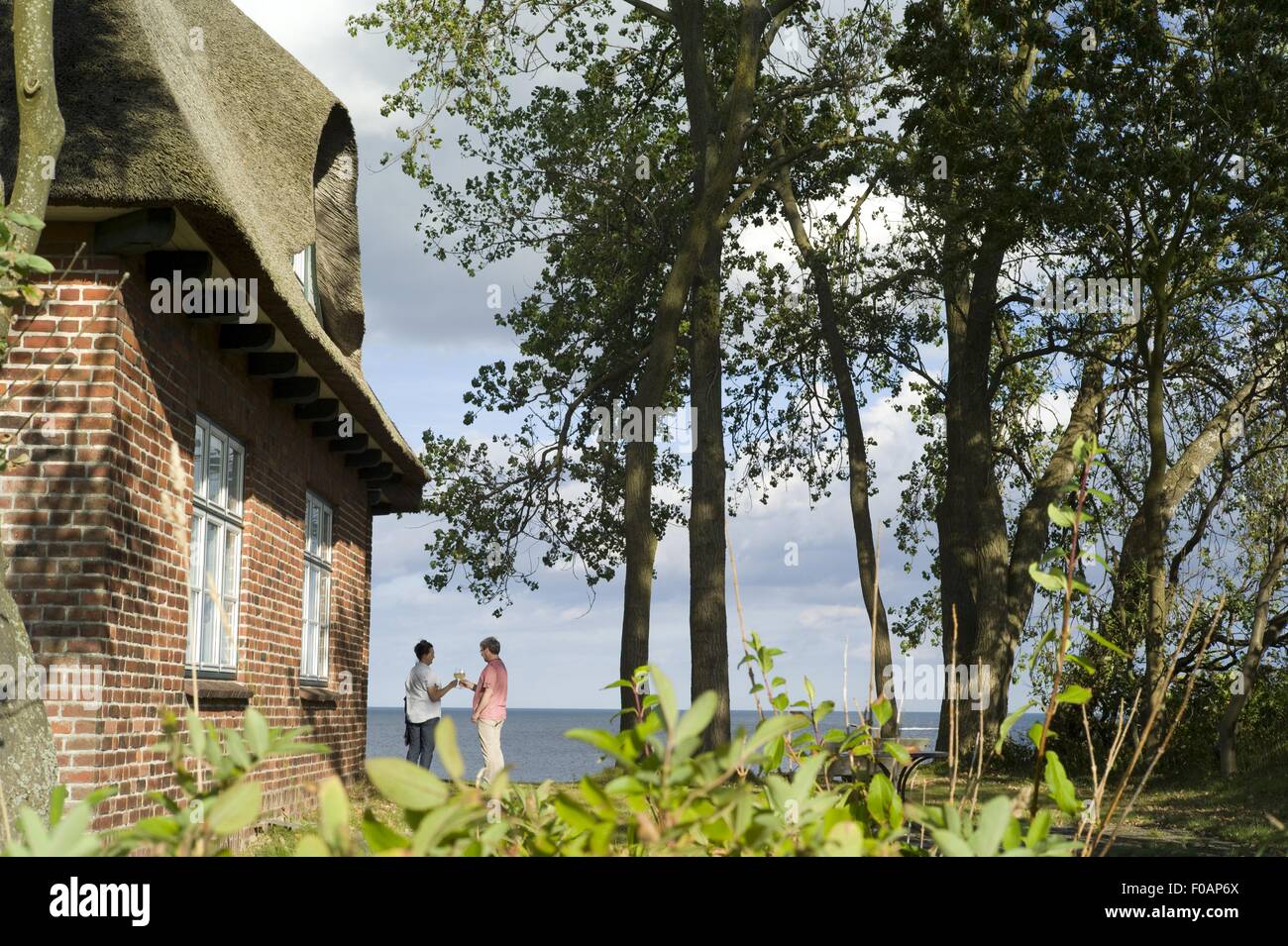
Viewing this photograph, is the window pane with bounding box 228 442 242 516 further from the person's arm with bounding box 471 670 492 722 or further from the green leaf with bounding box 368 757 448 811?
the green leaf with bounding box 368 757 448 811

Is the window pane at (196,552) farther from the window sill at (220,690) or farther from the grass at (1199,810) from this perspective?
the grass at (1199,810)

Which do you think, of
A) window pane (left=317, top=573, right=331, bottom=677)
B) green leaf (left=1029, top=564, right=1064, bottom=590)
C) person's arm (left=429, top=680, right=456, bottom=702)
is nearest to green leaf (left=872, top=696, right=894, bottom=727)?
green leaf (left=1029, top=564, right=1064, bottom=590)

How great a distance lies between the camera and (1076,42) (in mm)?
15047

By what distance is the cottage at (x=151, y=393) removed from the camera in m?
7.46

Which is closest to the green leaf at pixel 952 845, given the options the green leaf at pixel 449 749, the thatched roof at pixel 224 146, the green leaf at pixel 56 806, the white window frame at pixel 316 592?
the green leaf at pixel 449 749

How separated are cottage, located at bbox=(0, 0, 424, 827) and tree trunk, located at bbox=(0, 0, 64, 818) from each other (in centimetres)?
45

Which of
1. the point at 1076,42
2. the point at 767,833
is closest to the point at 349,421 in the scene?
the point at 1076,42

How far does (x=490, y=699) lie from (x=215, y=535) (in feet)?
13.8

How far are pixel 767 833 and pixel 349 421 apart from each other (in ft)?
39.4

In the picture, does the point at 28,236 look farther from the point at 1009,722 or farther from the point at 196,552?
the point at 1009,722

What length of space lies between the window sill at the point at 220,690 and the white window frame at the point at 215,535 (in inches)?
4.2

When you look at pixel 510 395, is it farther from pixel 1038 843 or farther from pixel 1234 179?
pixel 1038 843

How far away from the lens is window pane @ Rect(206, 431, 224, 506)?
9.78 m

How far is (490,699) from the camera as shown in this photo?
13.3 metres
